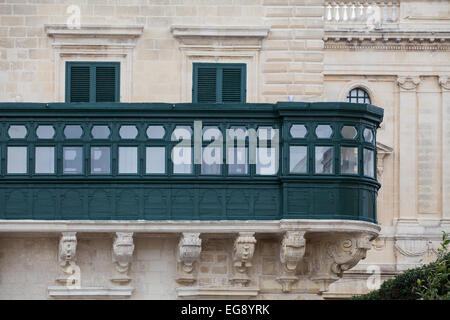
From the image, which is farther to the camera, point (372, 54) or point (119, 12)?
point (372, 54)

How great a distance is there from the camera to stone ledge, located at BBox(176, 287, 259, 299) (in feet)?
192

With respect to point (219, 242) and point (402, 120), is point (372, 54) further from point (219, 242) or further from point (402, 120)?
point (219, 242)

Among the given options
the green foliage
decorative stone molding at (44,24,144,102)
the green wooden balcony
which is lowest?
the green foliage

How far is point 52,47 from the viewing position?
59.4 metres

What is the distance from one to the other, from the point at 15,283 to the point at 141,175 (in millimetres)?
4724

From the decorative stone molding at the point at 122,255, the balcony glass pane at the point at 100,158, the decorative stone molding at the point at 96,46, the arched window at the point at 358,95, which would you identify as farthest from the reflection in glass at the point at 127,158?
the arched window at the point at 358,95

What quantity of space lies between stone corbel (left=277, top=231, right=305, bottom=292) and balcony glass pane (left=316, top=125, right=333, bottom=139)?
266 cm

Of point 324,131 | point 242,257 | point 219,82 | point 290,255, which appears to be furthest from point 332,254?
point 219,82

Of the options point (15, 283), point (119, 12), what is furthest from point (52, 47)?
point (15, 283)

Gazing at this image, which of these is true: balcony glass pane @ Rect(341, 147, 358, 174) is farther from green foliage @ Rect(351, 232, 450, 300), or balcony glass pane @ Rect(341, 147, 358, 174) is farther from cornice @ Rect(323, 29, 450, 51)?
cornice @ Rect(323, 29, 450, 51)

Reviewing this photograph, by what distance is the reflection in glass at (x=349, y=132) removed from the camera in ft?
190

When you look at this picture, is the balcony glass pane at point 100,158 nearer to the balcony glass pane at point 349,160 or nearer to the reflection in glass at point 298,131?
the reflection in glass at point 298,131

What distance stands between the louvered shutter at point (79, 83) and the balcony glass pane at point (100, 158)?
6.05 ft

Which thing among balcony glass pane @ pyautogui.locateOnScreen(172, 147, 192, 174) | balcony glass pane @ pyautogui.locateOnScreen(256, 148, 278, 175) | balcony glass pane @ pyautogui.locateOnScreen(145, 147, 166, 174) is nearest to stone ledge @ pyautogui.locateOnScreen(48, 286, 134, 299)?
balcony glass pane @ pyautogui.locateOnScreen(145, 147, 166, 174)
